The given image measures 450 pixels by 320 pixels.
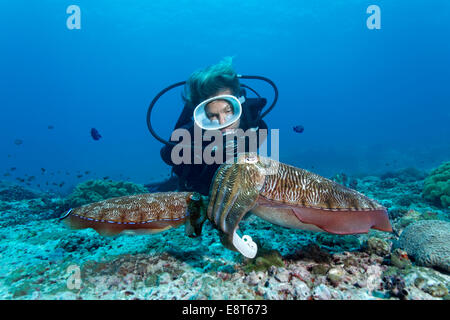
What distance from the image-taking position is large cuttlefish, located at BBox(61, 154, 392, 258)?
6.39ft

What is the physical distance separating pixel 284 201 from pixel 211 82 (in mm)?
3632

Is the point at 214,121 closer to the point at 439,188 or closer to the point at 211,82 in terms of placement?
the point at 211,82

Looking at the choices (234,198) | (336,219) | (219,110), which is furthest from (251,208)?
(219,110)

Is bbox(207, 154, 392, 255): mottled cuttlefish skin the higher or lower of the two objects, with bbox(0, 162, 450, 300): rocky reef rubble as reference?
higher

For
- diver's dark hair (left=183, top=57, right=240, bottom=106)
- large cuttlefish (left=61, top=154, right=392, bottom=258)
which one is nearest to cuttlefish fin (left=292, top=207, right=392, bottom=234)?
large cuttlefish (left=61, top=154, right=392, bottom=258)

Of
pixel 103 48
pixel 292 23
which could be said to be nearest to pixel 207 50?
pixel 292 23

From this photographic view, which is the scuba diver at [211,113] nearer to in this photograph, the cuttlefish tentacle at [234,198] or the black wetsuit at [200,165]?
the black wetsuit at [200,165]

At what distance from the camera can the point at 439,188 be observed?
5.96 metres

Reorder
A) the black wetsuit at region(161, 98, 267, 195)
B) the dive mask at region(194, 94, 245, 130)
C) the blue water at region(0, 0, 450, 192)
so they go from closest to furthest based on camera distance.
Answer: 1. the dive mask at region(194, 94, 245, 130)
2. the black wetsuit at region(161, 98, 267, 195)
3. the blue water at region(0, 0, 450, 192)

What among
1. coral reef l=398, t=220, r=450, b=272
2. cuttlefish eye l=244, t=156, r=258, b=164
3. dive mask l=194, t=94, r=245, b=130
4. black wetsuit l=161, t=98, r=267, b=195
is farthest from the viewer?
black wetsuit l=161, t=98, r=267, b=195

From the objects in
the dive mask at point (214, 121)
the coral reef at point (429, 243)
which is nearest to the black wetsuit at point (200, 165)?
the dive mask at point (214, 121)

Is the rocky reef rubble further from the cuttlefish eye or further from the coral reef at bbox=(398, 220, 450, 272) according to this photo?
the cuttlefish eye

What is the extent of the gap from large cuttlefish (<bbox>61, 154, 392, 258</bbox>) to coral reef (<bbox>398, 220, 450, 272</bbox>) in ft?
2.51
